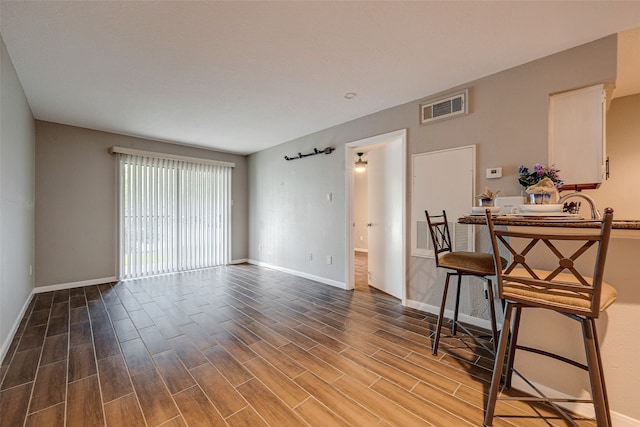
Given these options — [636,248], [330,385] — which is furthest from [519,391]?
[330,385]

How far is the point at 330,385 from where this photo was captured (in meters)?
1.75

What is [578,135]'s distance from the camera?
2223 mm

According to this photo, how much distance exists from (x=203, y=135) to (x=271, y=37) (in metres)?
3.07

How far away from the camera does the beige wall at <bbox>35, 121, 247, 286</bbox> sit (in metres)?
3.84

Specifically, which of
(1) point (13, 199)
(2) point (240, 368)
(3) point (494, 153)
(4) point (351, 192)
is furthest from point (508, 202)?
(1) point (13, 199)

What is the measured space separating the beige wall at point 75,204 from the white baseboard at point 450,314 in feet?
15.7

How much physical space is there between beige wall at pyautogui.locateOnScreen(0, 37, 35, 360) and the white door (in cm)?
378

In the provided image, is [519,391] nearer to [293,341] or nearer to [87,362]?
[293,341]

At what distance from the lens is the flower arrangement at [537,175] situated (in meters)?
2.15

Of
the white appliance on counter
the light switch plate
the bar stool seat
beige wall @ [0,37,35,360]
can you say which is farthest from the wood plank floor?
the light switch plate

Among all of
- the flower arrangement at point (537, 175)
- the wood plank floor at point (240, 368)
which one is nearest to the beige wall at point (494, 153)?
the flower arrangement at point (537, 175)

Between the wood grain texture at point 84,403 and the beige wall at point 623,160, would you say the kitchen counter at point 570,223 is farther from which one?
the wood grain texture at point 84,403

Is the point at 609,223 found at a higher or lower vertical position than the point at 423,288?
higher

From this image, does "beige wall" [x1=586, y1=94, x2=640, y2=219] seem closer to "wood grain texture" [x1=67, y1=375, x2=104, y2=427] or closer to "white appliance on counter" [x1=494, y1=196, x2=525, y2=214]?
"white appliance on counter" [x1=494, y1=196, x2=525, y2=214]
